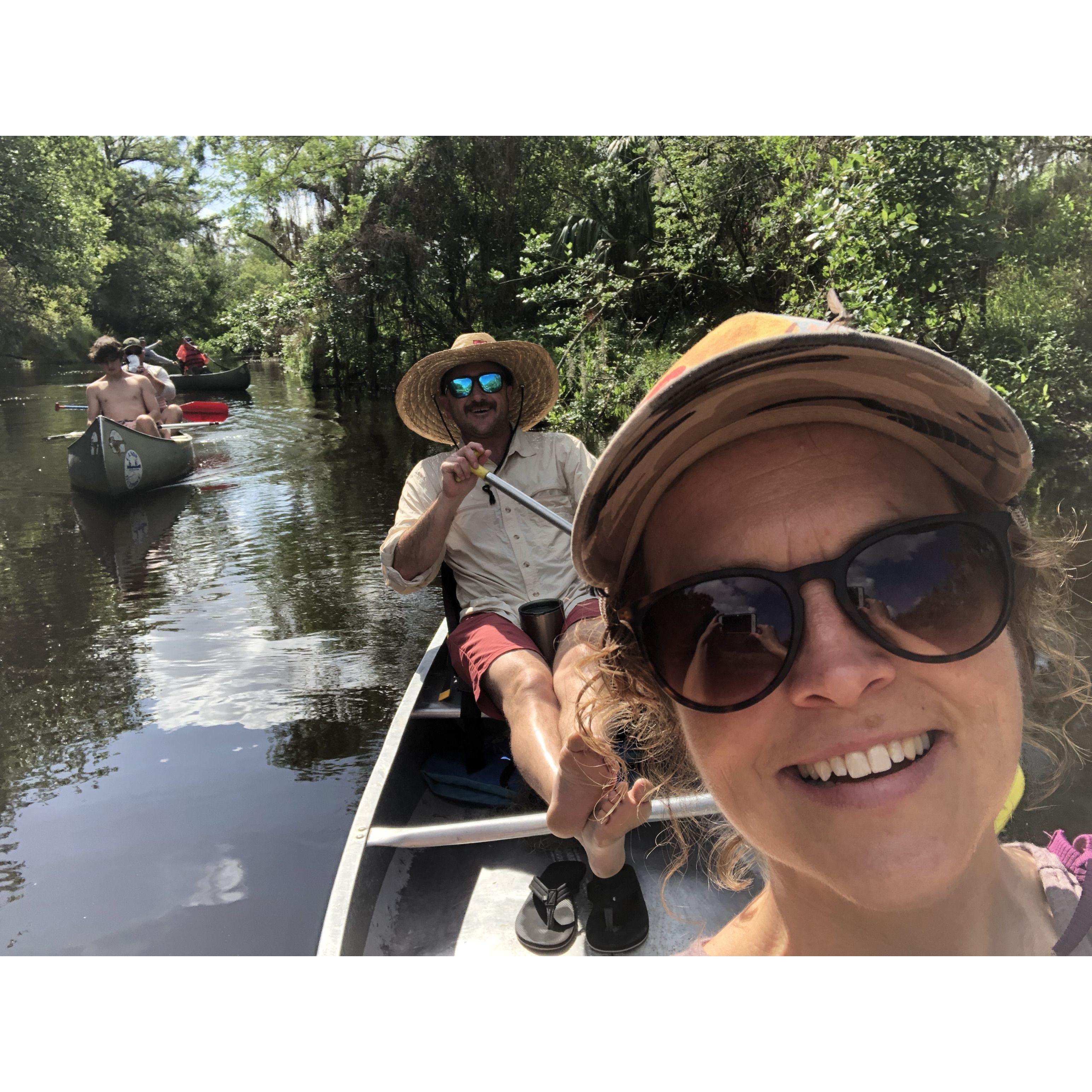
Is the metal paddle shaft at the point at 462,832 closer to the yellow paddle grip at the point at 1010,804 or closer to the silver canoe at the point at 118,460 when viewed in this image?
the yellow paddle grip at the point at 1010,804

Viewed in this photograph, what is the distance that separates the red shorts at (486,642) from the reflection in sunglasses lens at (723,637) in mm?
1257

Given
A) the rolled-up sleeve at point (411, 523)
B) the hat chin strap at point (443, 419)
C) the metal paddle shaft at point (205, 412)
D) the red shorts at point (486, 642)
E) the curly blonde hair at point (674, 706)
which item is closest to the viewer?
the curly blonde hair at point (674, 706)

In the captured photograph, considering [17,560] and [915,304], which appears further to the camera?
[17,560]

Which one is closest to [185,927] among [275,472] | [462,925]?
[462,925]

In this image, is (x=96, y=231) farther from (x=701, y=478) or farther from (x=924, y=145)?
(x=701, y=478)

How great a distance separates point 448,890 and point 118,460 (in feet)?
20.6

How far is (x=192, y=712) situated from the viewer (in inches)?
135

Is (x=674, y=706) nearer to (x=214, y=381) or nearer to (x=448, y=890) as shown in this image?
(x=448, y=890)

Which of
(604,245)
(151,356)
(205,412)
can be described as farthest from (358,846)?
(205,412)

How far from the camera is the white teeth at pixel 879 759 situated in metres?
0.48

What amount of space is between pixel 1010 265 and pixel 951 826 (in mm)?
4560

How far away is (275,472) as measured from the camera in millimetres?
8172

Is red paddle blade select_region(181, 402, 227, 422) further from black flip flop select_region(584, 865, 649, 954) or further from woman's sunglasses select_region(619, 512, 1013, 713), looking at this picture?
woman's sunglasses select_region(619, 512, 1013, 713)

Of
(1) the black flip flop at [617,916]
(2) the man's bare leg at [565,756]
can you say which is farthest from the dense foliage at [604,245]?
(1) the black flip flop at [617,916]
